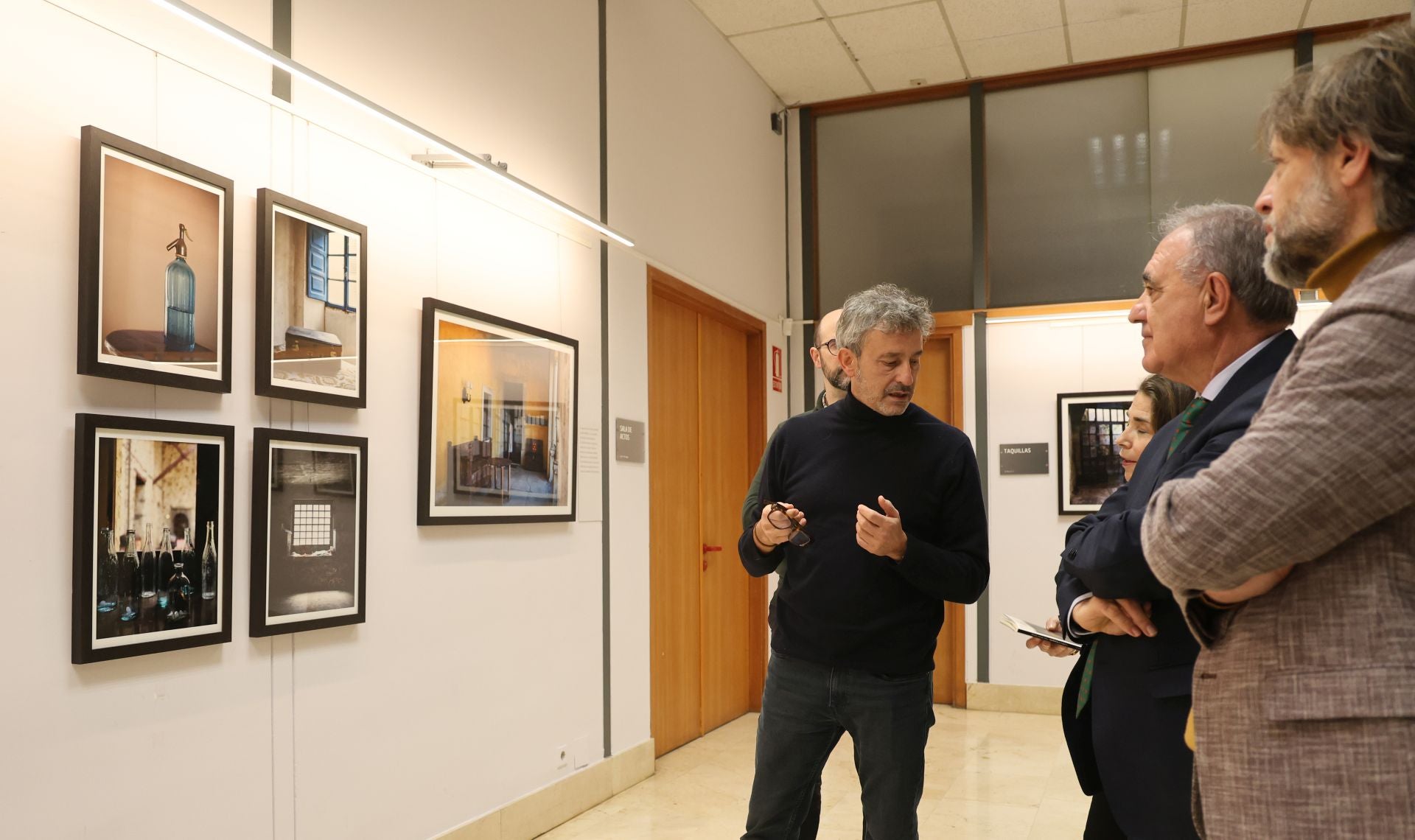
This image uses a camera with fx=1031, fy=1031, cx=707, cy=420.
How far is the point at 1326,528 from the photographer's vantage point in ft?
3.44

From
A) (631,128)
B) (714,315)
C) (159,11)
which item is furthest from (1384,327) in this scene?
(714,315)

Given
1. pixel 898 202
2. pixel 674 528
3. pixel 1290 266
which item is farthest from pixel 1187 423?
pixel 898 202

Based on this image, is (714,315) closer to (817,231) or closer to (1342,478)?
(817,231)

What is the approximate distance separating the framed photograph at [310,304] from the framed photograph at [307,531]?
0.49 feet

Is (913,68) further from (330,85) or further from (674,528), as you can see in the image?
(330,85)

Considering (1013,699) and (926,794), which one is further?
(1013,699)

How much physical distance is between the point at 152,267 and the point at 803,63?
492 cm

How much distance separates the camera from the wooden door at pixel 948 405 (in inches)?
263

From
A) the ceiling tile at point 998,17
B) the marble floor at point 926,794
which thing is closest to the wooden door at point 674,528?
the marble floor at point 926,794

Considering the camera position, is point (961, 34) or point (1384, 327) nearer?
point (1384, 327)

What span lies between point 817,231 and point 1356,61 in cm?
619

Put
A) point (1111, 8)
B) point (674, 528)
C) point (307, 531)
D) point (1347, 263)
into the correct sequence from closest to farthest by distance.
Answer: point (1347, 263) < point (307, 531) < point (674, 528) < point (1111, 8)

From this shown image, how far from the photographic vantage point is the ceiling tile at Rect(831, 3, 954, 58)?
588 cm

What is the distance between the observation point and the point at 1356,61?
3.82 feet
